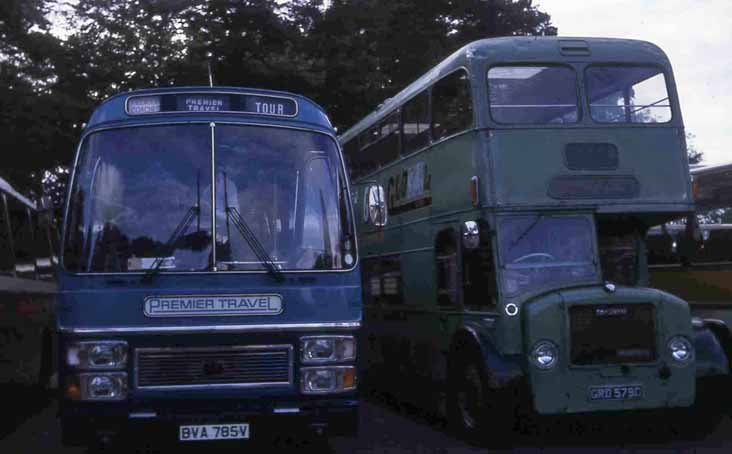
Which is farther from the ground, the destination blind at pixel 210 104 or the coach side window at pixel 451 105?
the coach side window at pixel 451 105

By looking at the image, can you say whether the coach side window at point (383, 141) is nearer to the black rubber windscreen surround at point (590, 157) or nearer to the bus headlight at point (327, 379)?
the black rubber windscreen surround at point (590, 157)

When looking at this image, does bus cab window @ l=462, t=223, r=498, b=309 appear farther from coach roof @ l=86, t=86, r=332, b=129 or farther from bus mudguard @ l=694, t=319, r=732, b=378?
coach roof @ l=86, t=86, r=332, b=129

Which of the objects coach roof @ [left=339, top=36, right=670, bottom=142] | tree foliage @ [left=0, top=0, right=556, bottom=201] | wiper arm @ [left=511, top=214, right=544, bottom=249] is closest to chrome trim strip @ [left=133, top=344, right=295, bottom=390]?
wiper arm @ [left=511, top=214, right=544, bottom=249]

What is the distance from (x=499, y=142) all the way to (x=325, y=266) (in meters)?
3.25

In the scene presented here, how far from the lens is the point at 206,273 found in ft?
31.3

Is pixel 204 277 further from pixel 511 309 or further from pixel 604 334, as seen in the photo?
pixel 604 334

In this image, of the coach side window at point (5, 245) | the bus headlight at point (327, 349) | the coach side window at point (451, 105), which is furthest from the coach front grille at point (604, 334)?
the coach side window at point (5, 245)

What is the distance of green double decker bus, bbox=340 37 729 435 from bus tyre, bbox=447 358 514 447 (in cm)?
2

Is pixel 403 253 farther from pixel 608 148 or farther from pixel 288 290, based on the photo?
pixel 288 290

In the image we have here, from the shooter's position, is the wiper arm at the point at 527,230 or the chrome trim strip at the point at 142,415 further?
the wiper arm at the point at 527,230

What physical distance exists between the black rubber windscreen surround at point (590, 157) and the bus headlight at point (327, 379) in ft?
13.5

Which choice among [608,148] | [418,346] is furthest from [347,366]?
[418,346]

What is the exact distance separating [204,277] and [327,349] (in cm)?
117

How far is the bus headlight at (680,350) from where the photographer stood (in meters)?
11.7
